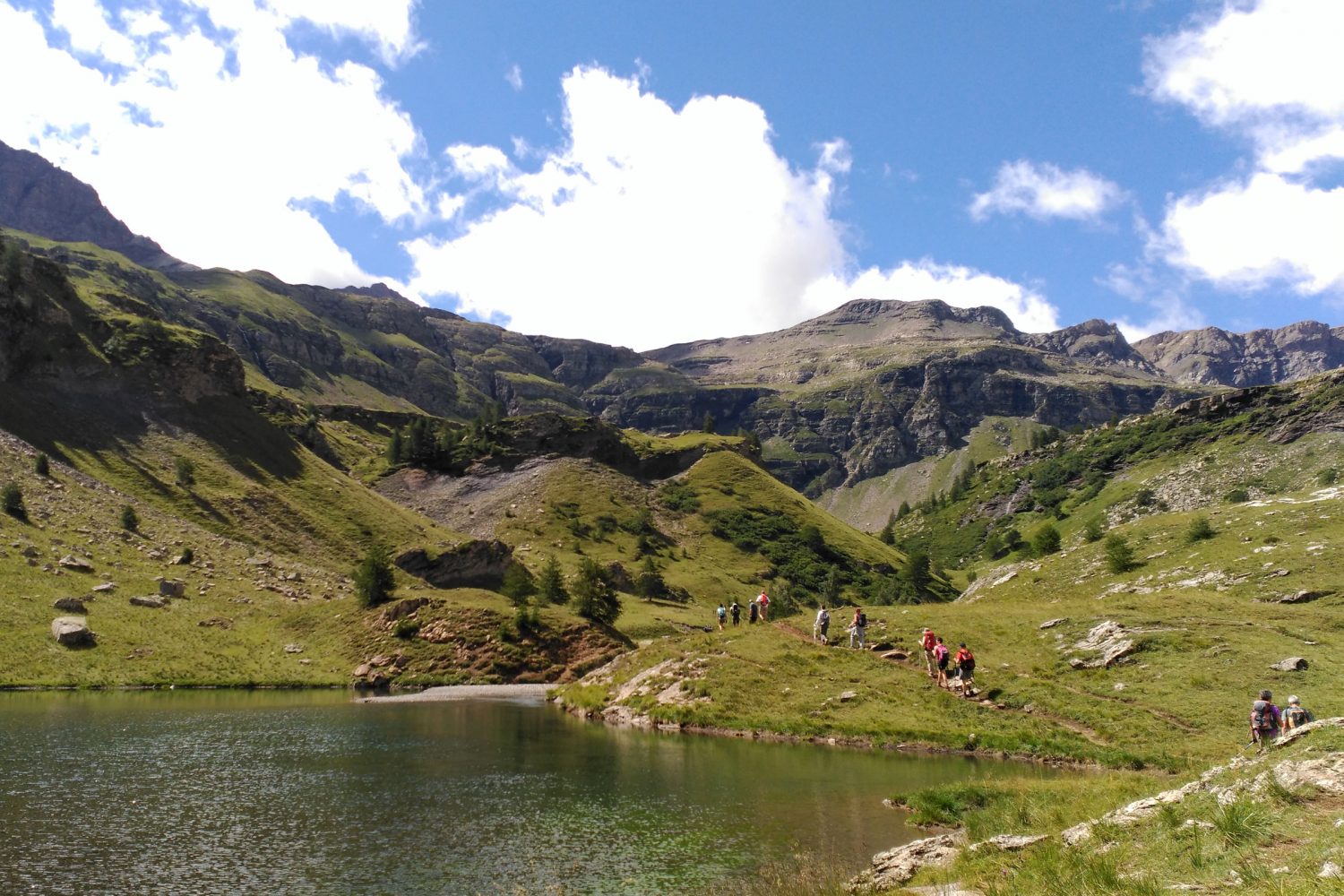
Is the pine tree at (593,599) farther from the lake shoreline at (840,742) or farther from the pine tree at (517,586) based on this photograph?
the lake shoreline at (840,742)

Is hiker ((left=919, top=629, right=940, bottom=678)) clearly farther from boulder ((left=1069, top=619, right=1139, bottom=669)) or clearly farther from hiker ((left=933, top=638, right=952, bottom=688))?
boulder ((left=1069, top=619, right=1139, bottom=669))

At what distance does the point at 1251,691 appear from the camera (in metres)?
39.7

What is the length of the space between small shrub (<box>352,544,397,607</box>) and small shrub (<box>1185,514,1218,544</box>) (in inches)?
3333

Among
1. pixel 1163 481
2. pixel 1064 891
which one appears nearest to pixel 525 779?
pixel 1064 891

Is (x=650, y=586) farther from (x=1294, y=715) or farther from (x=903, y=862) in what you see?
(x=903, y=862)

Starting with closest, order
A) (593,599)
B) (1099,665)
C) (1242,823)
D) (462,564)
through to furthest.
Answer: (1242,823), (1099,665), (593,599), (462,564)

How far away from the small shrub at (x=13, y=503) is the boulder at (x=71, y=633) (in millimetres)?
23239

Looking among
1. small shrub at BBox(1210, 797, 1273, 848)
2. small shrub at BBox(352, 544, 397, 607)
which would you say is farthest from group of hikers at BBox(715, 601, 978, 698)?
small shrub at BBox(352, 544, 397, 607)

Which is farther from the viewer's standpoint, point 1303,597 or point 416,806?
point 1303,597

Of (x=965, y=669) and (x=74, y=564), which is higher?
(x=74, y=564)

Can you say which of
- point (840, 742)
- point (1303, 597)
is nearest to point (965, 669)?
point (840, 742)

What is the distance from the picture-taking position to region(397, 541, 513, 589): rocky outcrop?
112125 millimetres

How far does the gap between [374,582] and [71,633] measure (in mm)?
25681

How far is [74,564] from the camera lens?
80.2 metres
